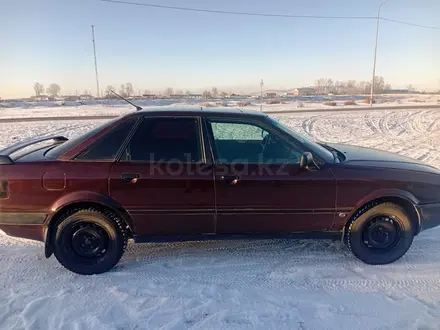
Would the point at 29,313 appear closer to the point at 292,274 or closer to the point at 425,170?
the point at 292,274

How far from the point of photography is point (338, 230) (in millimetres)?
3252

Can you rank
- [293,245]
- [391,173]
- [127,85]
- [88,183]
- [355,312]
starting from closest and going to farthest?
[355,312]
[88,183]
[391,173]
[293,245]
[127,85]

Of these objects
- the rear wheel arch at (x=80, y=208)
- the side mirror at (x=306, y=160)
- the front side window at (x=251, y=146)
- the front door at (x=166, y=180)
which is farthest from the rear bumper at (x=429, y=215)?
the rear wheel arch at (x=80, y=208)

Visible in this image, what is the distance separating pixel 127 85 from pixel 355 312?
91.1 meters

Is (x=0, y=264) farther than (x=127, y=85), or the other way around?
(x=127, y=85)

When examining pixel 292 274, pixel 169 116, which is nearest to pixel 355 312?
pixel 292 274

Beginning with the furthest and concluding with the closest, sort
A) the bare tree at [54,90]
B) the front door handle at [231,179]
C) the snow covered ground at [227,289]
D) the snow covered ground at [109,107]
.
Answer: the bare tree at [54,90], the snow covered ground at [109,107], the front door handle at [231,179], the snow covered ground at [227,289]

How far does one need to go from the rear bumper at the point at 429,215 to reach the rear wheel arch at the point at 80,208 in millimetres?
3202

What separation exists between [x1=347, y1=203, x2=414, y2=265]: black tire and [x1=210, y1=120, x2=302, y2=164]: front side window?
40.9 inches

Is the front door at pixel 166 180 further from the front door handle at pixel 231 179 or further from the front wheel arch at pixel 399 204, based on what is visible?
the front wheel arch at pixel 399 204

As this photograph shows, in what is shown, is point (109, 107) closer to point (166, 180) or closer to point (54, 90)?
point (166, 180)

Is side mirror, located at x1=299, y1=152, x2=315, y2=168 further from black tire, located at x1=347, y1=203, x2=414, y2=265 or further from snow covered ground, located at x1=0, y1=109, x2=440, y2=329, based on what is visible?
snow covered ground, located at x1=0, y1=109, x2=440, y2=329

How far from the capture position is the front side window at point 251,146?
314 cm

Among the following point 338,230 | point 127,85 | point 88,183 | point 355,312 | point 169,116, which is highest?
point 127,85
